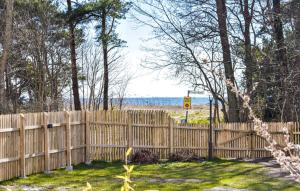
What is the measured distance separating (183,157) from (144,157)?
117 centimetres

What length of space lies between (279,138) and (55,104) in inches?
421

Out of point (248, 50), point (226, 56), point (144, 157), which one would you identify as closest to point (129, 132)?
point (144, 157)

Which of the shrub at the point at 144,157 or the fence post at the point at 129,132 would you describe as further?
the fence post at the point at 129,132

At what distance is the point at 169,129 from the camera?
541 inches

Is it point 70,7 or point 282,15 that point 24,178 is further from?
point 70,7

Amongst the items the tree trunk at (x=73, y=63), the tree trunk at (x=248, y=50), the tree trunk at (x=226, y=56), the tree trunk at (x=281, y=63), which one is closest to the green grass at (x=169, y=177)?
the tree trunk at (x=281, y=63)

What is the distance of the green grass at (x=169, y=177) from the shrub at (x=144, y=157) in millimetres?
489

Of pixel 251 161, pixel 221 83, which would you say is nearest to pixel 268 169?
pixel 251 161

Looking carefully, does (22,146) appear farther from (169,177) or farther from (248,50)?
(248,50)

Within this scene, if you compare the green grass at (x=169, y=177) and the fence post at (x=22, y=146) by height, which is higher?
the fence post at (x=22, y=146)

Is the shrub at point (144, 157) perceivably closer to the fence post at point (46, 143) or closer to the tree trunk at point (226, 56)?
the fence post at point (46, 143)

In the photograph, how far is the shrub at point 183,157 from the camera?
44.4ft

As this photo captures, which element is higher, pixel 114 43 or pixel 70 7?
pixel 70 7

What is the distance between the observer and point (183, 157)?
1355cm
